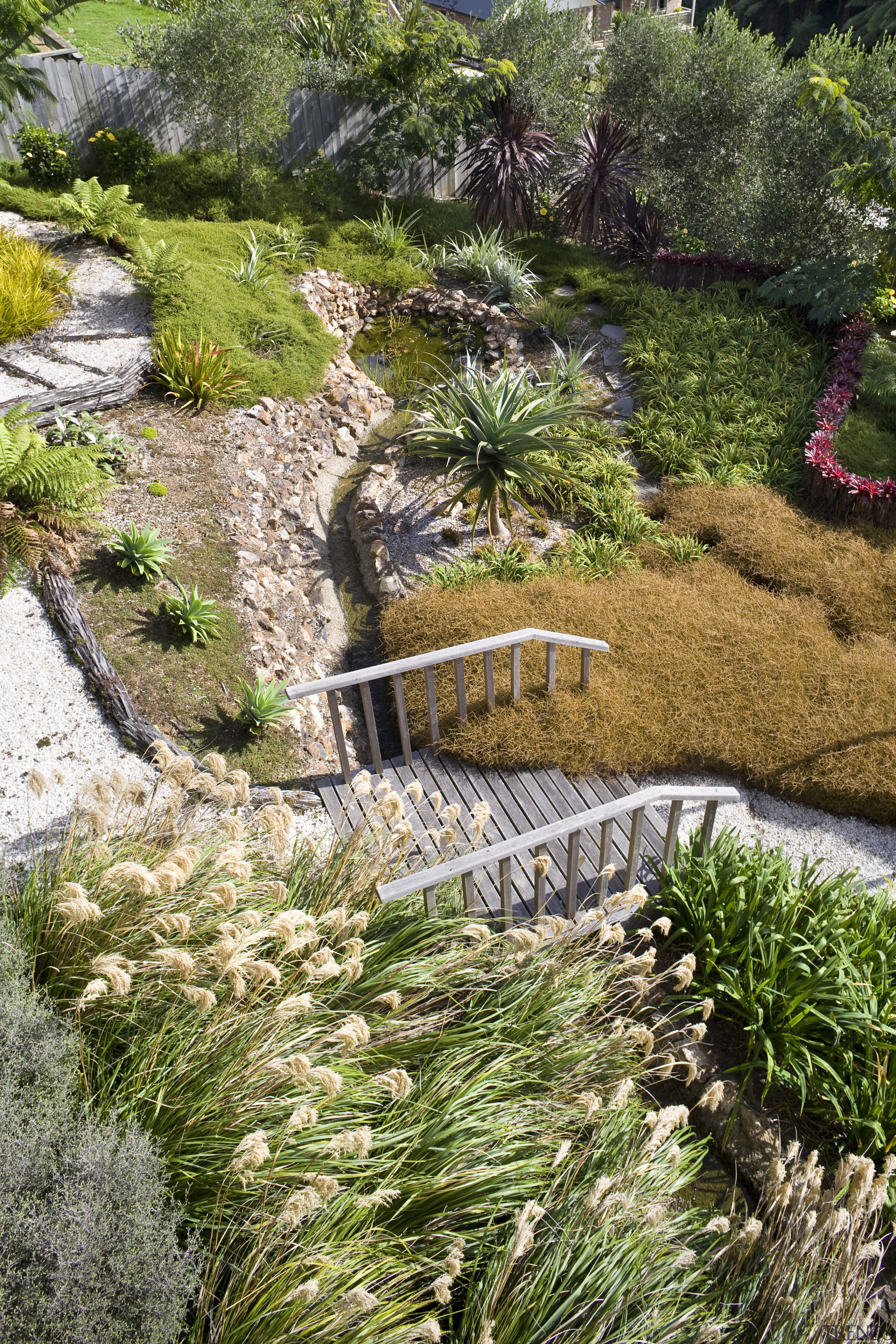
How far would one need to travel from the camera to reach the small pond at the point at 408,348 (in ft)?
35.6

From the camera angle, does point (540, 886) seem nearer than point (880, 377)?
Yes

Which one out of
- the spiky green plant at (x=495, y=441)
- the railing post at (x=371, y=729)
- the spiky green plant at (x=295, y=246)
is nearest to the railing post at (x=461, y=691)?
the railing post at (x=371, y=729)

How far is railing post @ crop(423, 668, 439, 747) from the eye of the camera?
526 centimetres

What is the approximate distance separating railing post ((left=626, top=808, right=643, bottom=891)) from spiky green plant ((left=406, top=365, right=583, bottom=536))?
403cm

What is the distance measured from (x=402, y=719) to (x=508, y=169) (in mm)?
10859

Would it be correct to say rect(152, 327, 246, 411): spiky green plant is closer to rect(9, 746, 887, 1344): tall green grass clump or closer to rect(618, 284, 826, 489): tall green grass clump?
rect(618, 284, 826, 489): tall green grass clump

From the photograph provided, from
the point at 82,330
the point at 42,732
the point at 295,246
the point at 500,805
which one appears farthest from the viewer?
the point at 295,246

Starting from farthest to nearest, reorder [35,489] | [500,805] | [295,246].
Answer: [295,246]
[35,489]
[500,805]

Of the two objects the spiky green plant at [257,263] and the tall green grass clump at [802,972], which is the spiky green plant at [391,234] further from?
the tall green grass clump at [802,972]

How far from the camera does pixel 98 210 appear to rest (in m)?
9.81

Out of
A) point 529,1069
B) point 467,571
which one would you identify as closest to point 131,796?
point 529,1069

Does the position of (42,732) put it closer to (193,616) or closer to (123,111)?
(193,616)

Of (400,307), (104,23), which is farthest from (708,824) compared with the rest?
(104,23)

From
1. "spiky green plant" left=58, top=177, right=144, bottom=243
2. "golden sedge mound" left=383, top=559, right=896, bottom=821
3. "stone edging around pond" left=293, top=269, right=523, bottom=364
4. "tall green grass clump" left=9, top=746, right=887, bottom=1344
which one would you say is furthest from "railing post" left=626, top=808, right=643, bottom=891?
"spiky green plant" left=58, top=177, right=144, bottom=243
